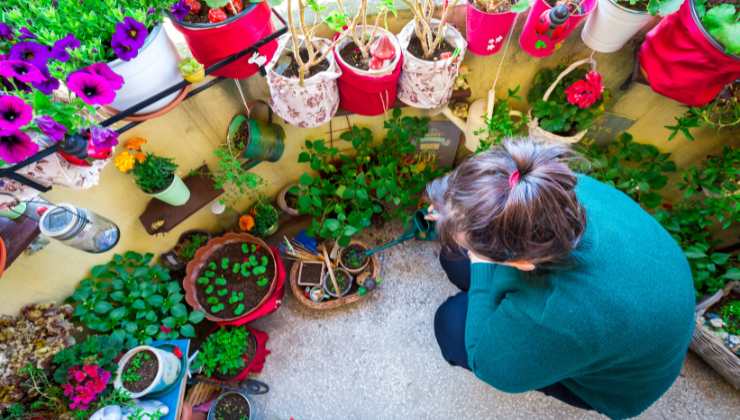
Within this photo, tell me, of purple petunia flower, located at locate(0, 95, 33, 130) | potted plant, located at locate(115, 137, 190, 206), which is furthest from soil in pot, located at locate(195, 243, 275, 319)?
purple petunia flower, located at locate(0, 95, 33, 130)

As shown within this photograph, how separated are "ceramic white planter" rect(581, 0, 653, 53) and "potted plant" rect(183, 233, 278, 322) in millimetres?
1668

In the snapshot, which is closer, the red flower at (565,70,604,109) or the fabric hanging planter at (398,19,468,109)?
the fabric hanging planter at (398,19,468,109)

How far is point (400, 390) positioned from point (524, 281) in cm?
112

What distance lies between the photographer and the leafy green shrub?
4.89 feet

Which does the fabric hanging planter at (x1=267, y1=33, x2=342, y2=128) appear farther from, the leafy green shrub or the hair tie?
the leafy green shrub

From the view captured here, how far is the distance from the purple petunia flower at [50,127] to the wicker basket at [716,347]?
248 centimetres

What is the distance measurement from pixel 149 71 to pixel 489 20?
101cm

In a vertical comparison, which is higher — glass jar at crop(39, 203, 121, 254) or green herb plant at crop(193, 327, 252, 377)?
glass jar at crop(39, 203, 121, 254)

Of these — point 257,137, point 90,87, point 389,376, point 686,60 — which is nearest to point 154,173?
point 257,137

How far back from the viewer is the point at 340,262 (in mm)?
2062

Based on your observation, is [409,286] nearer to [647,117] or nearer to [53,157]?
[647,117]

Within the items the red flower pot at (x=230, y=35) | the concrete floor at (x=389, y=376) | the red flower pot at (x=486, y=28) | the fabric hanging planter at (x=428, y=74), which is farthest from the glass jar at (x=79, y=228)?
the red flower pot at (x=486, y=28)

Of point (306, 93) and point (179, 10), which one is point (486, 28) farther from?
point (179, 10)

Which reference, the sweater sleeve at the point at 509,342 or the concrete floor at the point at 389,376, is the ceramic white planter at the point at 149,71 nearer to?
the sweater sleeve at the point at 509,342
